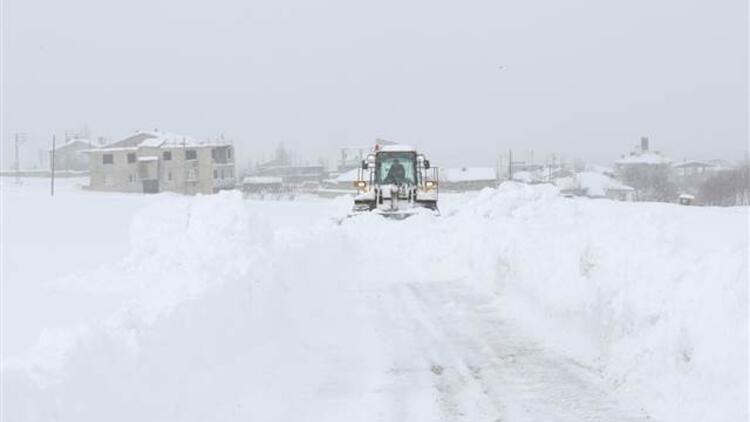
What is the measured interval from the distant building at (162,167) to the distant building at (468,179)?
26516mm

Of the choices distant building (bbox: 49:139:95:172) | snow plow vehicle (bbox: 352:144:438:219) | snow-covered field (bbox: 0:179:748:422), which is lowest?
snow-covered field (bbox: 0:179:748:422)

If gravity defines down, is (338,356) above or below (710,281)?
below

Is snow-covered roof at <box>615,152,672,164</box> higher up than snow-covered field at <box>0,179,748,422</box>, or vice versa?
snow-covered roof at <box>615,152,672,164</box>

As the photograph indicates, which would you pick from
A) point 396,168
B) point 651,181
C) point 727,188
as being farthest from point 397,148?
point 651,181

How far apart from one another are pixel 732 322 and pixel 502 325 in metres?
4.67

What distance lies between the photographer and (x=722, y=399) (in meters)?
6.33

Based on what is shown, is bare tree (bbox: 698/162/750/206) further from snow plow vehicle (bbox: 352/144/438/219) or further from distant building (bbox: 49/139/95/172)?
distant building (bbox: 49/139/95/172)

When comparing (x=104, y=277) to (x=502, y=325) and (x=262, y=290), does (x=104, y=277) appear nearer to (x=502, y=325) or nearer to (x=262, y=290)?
(x=262, y=290)

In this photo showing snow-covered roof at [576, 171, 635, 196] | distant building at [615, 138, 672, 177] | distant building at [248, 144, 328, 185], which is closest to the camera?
snow-covered roof at [576, 171, 635, 196]

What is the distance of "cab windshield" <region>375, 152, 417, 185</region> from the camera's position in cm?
3125

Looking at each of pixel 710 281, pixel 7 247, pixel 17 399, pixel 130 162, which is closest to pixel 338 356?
pixel 710 281

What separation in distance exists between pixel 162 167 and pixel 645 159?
68510 mm

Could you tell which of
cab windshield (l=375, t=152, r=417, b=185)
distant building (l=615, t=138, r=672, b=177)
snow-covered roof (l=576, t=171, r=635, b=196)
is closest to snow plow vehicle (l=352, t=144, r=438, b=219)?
cab windshield (l=375, t=152, r=417, b=185)

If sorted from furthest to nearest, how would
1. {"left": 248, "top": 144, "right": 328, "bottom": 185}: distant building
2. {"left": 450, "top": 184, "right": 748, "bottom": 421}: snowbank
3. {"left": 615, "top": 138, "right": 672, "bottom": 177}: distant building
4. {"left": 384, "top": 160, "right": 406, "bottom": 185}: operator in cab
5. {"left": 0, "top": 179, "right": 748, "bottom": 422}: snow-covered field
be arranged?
{"left": 248, "top": 144, "right": 328, "bottom": 185}: distant building → {"left": 615, "top": 138, "right": 672, "bottom": 177}: distant building → {"left": 384, "top": 160, "right": 406, "bottom": 185}: operator in cab → {"left": 450, "top": 184, "right": 748, "bottom": 421}: snowbank → {"left": 0, "top": 179, "right": 748, "bottom": 422}: snow-covered field
